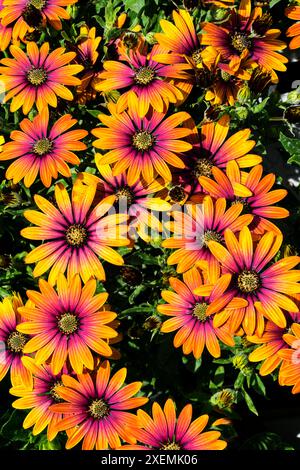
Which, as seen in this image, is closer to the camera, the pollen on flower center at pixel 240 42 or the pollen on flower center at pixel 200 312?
the pollen on flower center at pixel 200 312

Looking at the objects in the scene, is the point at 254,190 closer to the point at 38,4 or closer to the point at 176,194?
the point at 176,194

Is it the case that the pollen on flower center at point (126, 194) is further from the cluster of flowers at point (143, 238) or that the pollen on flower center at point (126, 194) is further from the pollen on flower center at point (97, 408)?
the pollen on flower center at point (97, 408)

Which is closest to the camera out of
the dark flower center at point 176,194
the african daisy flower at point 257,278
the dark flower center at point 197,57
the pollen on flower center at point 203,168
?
the african daisy flower at point 257,278

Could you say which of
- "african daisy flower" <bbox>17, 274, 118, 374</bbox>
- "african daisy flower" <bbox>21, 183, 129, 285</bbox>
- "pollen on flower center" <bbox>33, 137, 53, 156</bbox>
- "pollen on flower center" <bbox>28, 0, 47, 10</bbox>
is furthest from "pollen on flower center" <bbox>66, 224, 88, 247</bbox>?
"pollen on flower center" <bbox>28, 0, 47, 10</bbox>

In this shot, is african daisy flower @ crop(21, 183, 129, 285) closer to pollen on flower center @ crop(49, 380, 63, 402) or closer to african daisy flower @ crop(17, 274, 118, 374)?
african daisy flower @ crop(17, 274, 118, 374)

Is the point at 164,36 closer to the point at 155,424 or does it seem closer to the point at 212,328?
the point at 212,328

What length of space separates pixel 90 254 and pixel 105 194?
0.18 m

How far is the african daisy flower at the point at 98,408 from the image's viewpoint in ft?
4.70

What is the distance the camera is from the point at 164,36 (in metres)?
1.61

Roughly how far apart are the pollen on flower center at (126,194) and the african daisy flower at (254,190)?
8.1 inches

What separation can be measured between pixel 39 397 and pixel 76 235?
44 centimetres

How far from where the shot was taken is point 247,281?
1.43m

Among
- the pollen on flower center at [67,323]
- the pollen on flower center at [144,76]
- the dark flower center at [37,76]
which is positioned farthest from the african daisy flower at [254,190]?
the dark flower center at [37,76]

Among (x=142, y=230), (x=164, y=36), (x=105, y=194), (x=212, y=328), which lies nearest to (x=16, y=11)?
(x=164, y=36)
